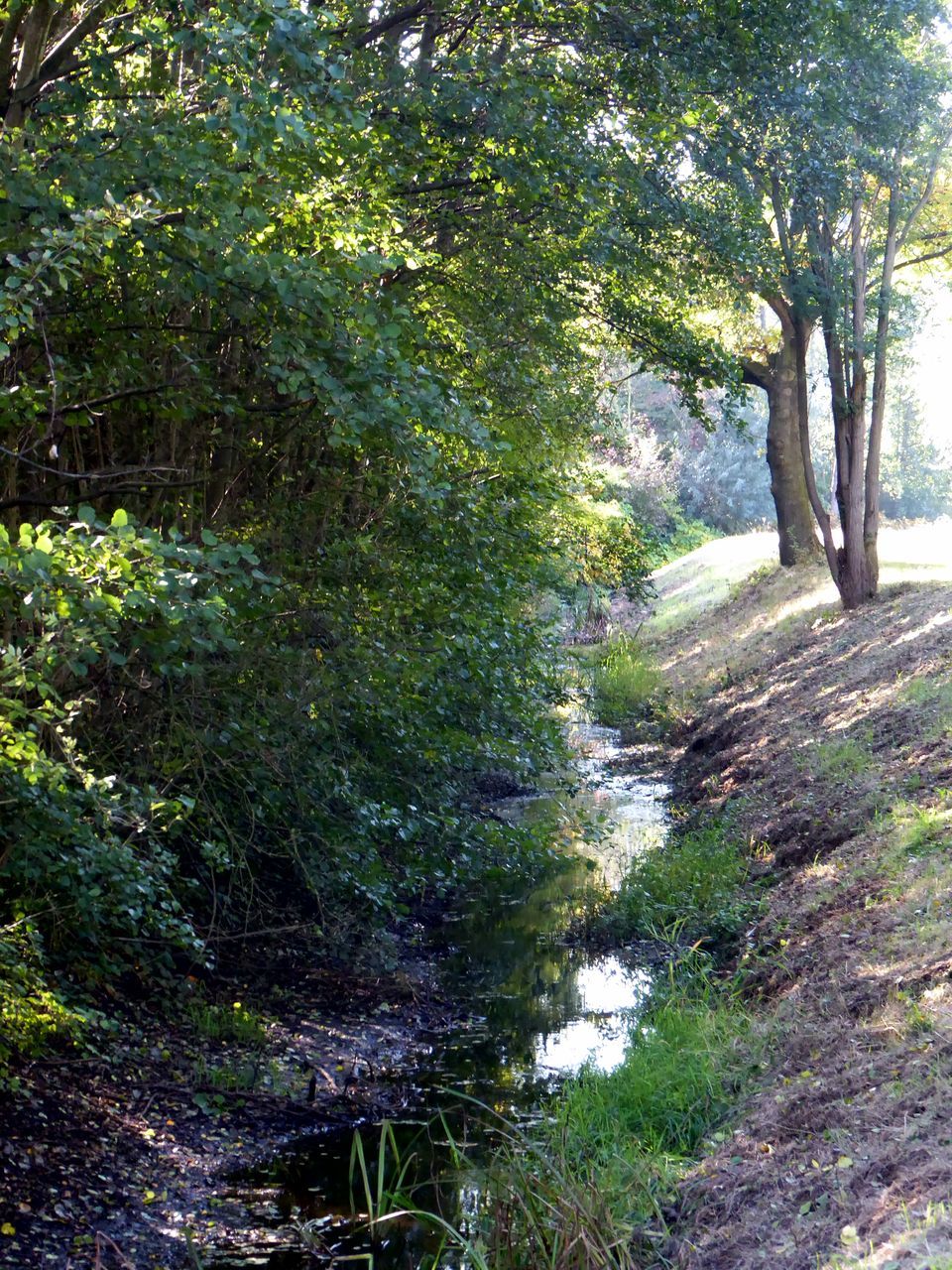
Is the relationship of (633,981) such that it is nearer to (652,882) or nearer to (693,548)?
(652,882)

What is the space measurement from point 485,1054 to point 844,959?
2.38 meters

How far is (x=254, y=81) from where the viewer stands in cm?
489

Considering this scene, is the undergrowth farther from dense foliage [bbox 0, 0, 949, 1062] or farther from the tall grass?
the tall grass

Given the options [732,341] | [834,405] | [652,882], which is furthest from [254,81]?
[732,341]

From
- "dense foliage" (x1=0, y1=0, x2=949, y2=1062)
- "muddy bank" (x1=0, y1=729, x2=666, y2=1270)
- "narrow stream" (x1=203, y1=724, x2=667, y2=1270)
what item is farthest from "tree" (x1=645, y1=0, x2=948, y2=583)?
"muddy bank" (x1=0, y1=729, x2=666, y2=1270)

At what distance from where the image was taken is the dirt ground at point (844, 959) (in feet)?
14.9

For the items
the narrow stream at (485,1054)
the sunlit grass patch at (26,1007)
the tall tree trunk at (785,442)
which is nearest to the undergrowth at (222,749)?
the sunlit grass patch at (26,1007)

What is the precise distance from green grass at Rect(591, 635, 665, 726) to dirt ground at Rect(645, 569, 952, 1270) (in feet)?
13.7

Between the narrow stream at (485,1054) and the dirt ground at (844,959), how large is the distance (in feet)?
3.93

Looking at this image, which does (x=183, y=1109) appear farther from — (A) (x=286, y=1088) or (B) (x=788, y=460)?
(B) (x=788, y=460)

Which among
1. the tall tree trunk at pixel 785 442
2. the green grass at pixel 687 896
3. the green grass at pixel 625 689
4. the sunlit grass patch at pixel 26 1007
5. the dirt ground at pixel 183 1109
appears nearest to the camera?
the dirt ground at pixel 183 1109

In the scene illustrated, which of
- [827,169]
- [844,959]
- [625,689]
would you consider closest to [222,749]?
[844,959]

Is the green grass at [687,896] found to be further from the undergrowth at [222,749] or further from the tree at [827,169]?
the tree at [827,169]

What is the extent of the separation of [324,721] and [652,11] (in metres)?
5.34
